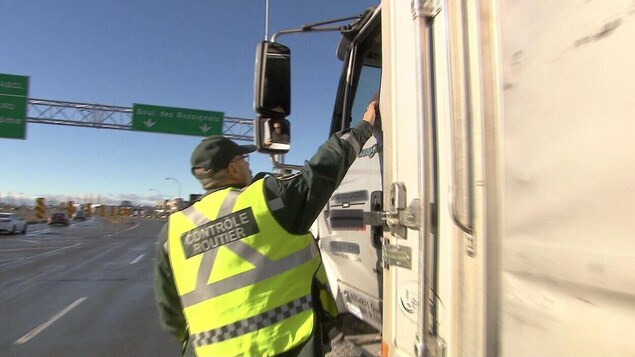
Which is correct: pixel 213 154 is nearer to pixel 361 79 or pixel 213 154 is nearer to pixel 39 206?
pixel 361 79

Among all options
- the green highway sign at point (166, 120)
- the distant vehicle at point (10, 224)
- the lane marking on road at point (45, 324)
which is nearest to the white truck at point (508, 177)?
the lane marking on road at point (45, 324)

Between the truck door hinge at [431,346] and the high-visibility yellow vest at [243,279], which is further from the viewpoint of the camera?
the high-visibility yellow vest at [243,279]

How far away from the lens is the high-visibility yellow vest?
1.75 metres

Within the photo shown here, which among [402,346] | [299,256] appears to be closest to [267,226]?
[299,256]

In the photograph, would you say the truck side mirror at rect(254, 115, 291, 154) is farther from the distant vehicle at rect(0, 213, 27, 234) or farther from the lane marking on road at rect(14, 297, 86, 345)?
the distant vehicle at rect(0, 213, 27, 234)

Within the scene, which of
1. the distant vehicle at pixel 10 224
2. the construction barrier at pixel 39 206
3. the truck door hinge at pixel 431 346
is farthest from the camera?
the construction barrier at pixel 39 206

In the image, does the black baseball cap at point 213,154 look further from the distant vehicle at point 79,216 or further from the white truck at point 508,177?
the distant vehicle at point 79,216

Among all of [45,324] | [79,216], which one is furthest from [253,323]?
[79,216]

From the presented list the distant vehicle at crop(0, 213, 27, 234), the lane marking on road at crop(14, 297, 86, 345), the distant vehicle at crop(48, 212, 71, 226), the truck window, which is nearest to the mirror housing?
the truck window

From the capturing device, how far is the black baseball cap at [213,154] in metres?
1.96

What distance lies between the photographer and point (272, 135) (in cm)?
272

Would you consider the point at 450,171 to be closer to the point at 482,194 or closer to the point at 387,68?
the point at 482,194

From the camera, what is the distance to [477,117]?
1235 mm

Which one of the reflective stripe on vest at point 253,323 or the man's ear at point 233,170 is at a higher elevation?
the man's ear at point 233,170
